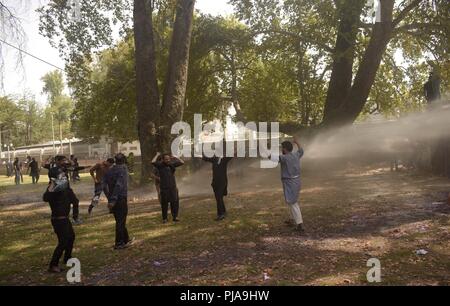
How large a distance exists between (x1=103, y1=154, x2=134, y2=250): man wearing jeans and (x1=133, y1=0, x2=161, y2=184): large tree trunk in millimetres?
8812

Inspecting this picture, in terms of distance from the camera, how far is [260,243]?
340 inches

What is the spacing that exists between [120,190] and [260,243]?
3.02m

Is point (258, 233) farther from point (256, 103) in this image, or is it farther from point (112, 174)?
point (256, 103)

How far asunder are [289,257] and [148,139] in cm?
1112

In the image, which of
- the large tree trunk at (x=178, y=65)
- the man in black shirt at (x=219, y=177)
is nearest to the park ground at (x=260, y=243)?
the man in black shirt at (x=219, y=177)

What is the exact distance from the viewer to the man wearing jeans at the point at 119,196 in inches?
336

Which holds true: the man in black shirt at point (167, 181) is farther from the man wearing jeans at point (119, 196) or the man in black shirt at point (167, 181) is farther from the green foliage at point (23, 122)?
the green foliage at point (23, 122)

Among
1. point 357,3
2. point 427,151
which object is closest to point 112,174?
point 357,3

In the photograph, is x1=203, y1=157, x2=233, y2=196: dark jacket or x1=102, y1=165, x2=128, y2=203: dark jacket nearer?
x1=102, y1=165, x2=128, y2=203: dark jacket

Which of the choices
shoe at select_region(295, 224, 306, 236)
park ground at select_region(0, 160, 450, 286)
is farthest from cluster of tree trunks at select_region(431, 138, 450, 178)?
shoe at select_region(295, 224, 306, 236)

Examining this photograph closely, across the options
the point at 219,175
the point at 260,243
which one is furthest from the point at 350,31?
the point at 260,243

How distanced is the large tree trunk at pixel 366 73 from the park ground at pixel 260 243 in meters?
6.32

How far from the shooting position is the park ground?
674 cm

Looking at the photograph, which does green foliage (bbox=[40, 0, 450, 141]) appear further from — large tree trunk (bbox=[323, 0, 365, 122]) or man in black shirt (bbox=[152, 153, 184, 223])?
man in black shirt (bbox=[152, 153, 184, 223])
